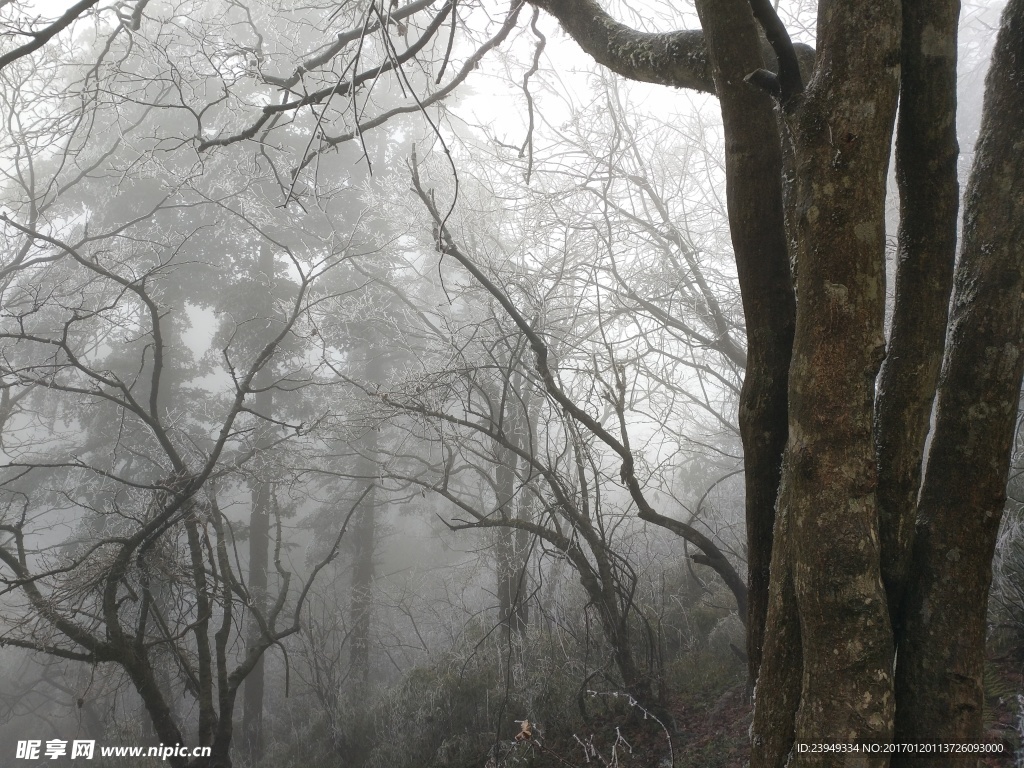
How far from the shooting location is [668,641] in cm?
609

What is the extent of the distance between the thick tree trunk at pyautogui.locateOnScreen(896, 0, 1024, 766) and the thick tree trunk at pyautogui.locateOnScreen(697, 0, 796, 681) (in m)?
0.37

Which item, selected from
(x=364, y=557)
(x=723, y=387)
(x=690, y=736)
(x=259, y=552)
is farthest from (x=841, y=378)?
(x=364, y=557)

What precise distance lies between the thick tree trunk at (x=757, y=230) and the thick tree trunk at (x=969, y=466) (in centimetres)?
37

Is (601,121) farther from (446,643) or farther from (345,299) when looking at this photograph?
(446,643)

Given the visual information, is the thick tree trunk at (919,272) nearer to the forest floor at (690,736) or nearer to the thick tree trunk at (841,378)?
the thick tree trunk at (841,378)

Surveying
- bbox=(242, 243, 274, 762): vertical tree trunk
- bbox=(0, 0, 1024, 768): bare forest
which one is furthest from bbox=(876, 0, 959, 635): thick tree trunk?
bbox=(242, 243, 274, 762): vertical tree trunk

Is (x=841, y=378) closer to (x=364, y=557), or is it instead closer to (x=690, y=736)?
(x=690, y=736)

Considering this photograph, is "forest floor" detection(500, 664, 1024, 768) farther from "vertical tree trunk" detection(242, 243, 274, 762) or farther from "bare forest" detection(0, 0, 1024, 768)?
"vertical tree trunk" detection(242, 243, 274, 762)

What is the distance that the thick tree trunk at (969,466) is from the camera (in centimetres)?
141

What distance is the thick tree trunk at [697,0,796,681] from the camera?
1650 millimetres

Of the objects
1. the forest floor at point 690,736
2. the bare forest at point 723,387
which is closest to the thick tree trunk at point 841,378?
the bare forest at point 723,387

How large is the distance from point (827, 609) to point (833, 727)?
225 mm

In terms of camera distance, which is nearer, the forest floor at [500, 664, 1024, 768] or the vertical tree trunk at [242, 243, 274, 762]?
the forest floor at [500, 664, 1024, 768]

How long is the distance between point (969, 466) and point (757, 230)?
78 cm
